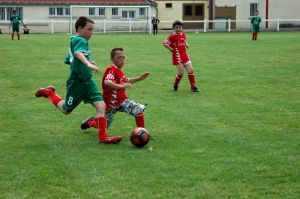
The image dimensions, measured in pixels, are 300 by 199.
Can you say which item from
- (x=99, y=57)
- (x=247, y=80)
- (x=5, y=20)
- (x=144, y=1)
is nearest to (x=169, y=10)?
(x=144, y=1)

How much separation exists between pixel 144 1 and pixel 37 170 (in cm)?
5709

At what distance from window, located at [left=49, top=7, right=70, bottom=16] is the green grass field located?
44.4m

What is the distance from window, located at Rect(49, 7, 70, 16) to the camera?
201ft

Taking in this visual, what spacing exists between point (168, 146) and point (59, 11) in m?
54.2

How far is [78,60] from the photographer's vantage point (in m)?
9.29

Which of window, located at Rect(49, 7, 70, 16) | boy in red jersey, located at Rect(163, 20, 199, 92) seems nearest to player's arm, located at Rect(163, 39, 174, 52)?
boy in red jersey, located at Rect(163, 20, 199, 92)

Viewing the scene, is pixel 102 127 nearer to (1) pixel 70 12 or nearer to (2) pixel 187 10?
(1) pixel 70 12

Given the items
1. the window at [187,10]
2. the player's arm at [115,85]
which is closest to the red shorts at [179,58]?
the player's arm at [115,85]

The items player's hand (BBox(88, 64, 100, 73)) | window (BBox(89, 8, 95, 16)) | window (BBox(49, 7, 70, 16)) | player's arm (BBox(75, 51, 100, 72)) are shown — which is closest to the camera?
player's hand (BBox(88, 64, 100, 73))

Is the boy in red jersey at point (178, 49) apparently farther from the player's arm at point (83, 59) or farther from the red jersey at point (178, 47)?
the player's arm at point (83, 59)

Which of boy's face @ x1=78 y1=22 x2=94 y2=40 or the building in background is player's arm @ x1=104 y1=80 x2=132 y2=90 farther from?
the building in background

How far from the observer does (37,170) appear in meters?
7.51

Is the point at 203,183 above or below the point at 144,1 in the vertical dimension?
below

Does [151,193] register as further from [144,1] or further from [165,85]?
[144,1]
